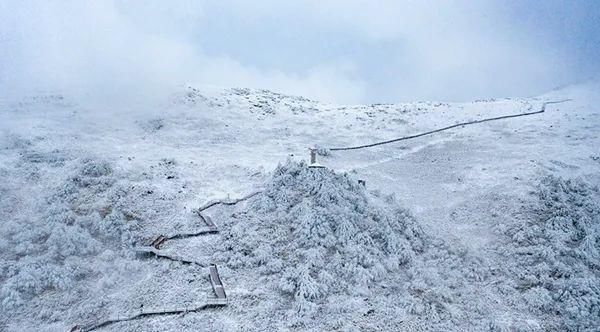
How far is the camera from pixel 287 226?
54.1 feet

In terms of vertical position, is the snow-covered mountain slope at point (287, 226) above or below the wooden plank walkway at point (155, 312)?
above

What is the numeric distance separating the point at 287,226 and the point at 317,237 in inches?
62.6

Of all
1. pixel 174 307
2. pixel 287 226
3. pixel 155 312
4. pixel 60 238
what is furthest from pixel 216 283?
pixel 60 238

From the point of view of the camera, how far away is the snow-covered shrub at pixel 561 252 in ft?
43.9

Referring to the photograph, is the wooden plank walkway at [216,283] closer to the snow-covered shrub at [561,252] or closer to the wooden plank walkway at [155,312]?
the wooden plank walkway at [155,312]

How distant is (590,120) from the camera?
31.4 meters

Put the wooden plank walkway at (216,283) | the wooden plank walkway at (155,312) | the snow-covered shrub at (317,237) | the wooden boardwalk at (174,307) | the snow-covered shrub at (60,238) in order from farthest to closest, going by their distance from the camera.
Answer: the snow-covered shrub at (317,237) → the snow-covered shrub at (60,238) → the wooden plank walkway at (216,283) → the wooden boardwalk at (174,307) → the wooden plank walkway at (155,312)

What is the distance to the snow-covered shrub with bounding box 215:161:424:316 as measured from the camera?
13.8 meters

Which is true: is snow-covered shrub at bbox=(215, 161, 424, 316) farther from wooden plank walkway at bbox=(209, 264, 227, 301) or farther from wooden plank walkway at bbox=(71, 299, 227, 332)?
wooden plank walkway at bbox=(71, 299, 227, 332)

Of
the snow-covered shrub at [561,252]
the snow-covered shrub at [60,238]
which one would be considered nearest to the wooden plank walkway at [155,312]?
the snow-covered shrub at [60,238]

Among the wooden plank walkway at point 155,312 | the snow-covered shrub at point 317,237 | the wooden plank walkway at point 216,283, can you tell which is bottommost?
the wooden plank walkway at point 155,312

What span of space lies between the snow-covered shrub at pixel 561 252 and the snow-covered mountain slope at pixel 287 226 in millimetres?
58

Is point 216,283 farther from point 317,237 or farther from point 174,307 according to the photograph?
point 317,237

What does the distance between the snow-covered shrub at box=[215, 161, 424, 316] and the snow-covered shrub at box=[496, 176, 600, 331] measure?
3.81m
